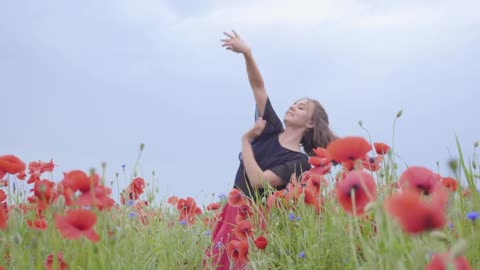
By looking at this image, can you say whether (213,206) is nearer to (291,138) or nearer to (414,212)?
(291,138)

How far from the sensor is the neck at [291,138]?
4.06m

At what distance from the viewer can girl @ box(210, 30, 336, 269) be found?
3695 mm

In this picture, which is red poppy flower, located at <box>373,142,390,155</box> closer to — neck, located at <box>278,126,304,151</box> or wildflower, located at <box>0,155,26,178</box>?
wildflower, located at <box>0,155,26,178</box>

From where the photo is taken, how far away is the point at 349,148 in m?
1.38

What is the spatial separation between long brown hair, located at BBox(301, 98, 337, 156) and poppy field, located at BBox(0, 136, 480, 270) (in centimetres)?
82

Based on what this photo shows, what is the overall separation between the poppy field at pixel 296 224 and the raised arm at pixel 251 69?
29.2 inches

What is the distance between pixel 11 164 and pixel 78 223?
88cm

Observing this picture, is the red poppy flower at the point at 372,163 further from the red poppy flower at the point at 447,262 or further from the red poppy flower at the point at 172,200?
the red poppy flower at the point at 172,200

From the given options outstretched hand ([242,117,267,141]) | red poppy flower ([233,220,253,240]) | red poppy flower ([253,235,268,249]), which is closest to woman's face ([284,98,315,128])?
outstretched hand ([242,117,267,141])

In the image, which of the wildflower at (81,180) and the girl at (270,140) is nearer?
the wildflower at (81,180)

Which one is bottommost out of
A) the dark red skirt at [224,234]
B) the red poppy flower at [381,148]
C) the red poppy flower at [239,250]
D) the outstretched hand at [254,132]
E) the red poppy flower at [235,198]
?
the dark red skirt at [224,234]

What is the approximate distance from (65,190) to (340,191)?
119 cm

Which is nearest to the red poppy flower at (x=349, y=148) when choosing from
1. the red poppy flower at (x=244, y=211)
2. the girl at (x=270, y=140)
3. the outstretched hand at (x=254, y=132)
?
the red poppy flower at (x=244, y=211)

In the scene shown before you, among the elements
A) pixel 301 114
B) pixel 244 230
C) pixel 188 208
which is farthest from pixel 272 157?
pixel 244 230
